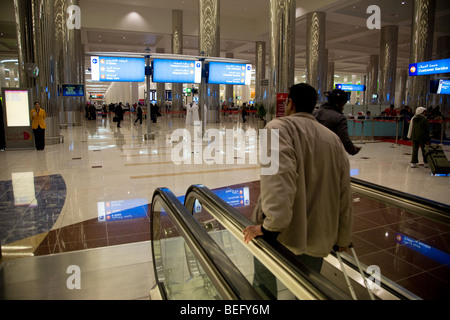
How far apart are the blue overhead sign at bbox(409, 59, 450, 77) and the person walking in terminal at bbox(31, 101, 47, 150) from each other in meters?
14.9

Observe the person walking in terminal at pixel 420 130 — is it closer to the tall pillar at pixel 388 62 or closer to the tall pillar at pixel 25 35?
the tall pillar at pixel 25 35

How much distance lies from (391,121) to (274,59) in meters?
5.90

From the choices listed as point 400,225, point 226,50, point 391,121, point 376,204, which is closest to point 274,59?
point 391,121

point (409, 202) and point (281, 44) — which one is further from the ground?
point (281, 44)

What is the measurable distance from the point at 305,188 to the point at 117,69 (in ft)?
41.7

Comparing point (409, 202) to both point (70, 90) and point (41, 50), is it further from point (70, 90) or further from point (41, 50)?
point (70, 90)

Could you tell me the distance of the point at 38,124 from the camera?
10.3 meters

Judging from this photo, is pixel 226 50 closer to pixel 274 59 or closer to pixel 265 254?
pixel 274 59

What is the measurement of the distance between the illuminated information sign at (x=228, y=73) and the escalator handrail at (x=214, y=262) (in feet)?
42.9

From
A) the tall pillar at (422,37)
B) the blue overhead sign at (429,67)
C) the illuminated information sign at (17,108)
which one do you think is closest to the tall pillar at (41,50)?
the illuminated information sign at (17,108)

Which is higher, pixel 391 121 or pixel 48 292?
pixel 391 121

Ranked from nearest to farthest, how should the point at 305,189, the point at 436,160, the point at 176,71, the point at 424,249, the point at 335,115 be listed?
the point at 305,189 → the point at 424,249 → the point at 335,115 → the point at 436,160 → the point at 176,71

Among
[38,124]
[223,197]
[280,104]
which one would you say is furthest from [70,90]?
[223,197]
